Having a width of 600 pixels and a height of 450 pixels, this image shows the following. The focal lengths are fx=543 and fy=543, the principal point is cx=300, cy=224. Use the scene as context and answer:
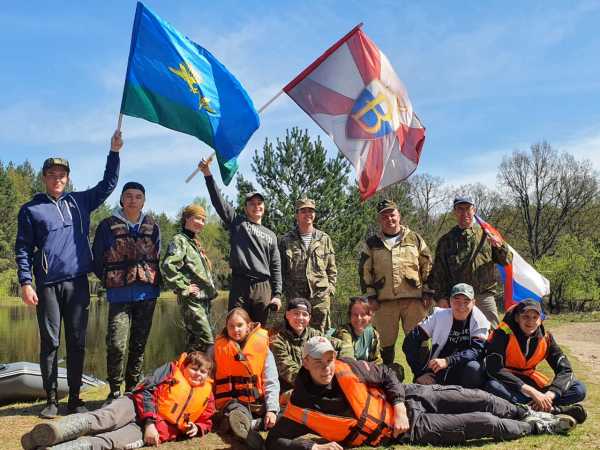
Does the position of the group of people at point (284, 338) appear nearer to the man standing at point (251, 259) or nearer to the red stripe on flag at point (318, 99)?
the man standing at point (251, 259)

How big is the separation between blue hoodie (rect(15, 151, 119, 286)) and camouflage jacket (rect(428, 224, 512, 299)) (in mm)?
3795

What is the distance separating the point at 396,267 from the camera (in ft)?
20.1

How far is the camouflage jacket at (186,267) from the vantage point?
529 cm

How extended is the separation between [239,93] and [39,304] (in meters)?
2.90

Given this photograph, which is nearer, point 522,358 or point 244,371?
point 244,371

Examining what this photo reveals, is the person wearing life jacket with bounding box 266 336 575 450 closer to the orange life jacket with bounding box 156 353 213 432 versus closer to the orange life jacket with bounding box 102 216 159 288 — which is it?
the orange life jacket with bounding box 156 353 213 432

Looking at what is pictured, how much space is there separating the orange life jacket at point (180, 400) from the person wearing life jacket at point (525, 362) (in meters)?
2.57

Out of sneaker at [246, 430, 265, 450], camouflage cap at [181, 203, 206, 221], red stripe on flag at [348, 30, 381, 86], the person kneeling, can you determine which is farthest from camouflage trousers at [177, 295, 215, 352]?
red stripe on flag at [348, 30, 381, 86]

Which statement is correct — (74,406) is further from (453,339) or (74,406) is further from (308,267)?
(453,339)

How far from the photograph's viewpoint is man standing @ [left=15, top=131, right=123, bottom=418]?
4945 millimetres

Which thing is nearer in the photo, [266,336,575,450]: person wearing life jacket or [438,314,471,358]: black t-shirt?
[266,336,575,450]: person wearing life jacket

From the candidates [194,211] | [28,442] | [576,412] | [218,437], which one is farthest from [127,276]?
[576,412]

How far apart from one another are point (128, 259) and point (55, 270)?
2.13 feet

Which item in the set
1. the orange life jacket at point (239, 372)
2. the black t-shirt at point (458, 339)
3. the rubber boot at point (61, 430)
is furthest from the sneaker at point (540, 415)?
the rubber boot at point (61, 430)
